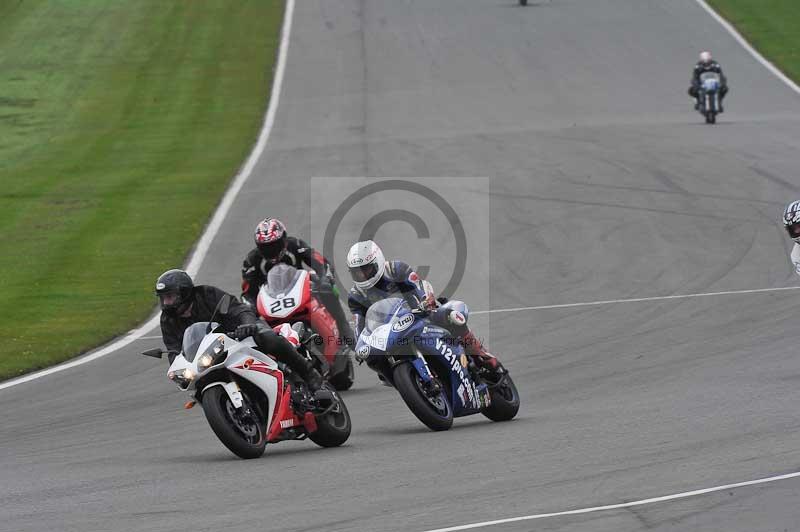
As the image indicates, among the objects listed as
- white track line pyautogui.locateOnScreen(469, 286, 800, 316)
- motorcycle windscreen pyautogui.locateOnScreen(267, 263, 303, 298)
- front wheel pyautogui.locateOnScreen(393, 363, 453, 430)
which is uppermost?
motorcycle windscreen pyautogui.locateOnScreen(267, 263, 303, 298)

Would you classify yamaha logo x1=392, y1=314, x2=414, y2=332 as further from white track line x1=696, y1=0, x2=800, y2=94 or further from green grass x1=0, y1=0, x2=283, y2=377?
white track line x1=696, y1=0, x2=800, y2=94

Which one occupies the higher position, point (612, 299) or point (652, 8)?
point (652, 8)

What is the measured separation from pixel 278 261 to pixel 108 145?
20.8 m

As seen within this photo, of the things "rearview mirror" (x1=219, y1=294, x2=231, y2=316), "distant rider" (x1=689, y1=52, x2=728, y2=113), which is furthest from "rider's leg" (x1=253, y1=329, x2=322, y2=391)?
"distant rider" (x1=689, y1=52, x2=728, y2=113)

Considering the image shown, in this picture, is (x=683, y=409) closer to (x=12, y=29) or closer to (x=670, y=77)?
(x=670, y=77)

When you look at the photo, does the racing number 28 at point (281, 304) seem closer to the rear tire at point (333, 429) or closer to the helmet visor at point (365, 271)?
the helmet visor at point (365, 271)

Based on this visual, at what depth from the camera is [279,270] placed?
1388 centimetres

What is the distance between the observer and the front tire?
10.0 meters

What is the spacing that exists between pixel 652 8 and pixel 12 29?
2125 cm

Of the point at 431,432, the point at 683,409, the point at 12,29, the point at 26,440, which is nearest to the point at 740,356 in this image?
the point at 683,409

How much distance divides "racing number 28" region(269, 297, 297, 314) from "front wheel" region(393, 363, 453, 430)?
275 cm

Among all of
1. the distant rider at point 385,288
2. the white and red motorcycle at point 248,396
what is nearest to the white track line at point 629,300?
the distant rider at point 385,288

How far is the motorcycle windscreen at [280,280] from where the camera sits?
1380 cm

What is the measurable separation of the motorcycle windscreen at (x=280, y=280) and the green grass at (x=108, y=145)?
361 centimetres
